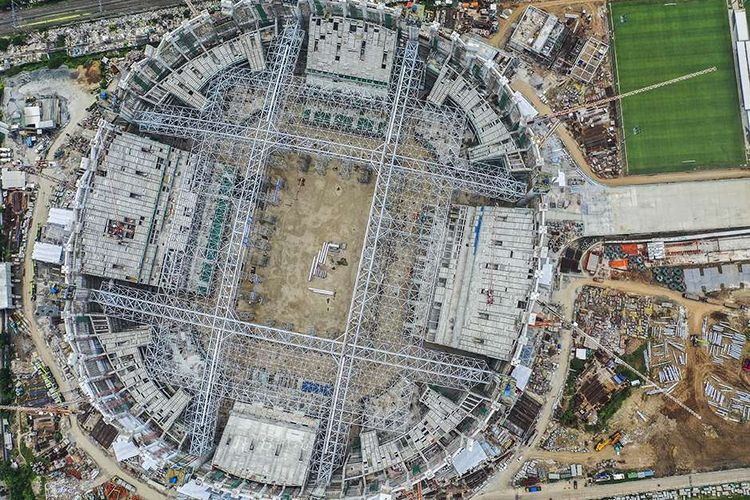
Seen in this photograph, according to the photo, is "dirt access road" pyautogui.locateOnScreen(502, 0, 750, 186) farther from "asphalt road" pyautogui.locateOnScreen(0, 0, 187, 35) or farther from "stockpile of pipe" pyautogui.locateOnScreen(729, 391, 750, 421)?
"asphalt road" pyautogui.locateOnScreen(0, 0, 187, 35)

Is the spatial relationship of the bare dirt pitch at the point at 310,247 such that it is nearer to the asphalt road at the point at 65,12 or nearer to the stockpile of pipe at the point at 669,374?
the asphalt road at the point at 65,12

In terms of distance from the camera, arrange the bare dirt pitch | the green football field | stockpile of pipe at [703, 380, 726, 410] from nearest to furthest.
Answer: stockpile of pipe at [703, 380, 726, 410], the bare dirt pitch, the green football field

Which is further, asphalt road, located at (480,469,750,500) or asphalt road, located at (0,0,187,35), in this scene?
asphalt road, located at (0,0,187,35)

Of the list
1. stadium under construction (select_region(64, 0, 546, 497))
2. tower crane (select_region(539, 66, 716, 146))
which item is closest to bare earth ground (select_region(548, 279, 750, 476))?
stadium under construction (select_region(64, 0, 546, 497))

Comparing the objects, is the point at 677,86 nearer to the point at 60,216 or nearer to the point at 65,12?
the point at 60,216

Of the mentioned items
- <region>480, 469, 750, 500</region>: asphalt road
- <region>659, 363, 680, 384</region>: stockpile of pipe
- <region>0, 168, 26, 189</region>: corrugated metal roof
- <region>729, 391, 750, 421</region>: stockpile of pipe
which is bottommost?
<region>480, 469, 750, 500</region>: asphalt road

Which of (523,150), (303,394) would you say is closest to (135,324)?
(303,394)

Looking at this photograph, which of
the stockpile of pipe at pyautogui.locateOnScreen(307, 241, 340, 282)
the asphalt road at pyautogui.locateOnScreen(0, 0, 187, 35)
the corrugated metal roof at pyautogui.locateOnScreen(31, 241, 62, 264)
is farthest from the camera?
the asphalt road at pyautogui.locateOnScreen(0, 0, 187, 35)

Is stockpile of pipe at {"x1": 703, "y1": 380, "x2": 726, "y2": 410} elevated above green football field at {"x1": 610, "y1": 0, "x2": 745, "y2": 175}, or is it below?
below
